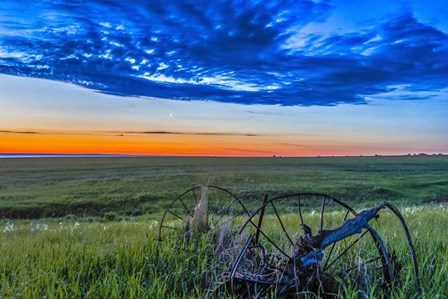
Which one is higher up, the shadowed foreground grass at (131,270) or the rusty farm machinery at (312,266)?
the rusty farm machinery at (312,266)

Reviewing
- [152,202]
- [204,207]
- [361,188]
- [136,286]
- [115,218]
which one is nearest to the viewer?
[136,286]

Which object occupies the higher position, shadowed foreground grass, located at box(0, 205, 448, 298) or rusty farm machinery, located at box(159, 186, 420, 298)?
rusty farm machinery, located at box(159, 186, 420, 298)

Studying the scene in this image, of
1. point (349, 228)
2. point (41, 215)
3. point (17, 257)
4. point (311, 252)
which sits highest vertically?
point (349, 228)

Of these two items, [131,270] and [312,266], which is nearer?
[312,266]

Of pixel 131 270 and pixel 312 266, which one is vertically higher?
pixel 312 266

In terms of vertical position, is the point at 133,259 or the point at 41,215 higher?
the point at 133,259

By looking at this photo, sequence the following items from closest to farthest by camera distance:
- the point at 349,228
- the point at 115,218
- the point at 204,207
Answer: the point at 349,228, the point at 204,207, the point at 115,218

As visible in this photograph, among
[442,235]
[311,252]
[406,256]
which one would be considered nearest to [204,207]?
[311,252]

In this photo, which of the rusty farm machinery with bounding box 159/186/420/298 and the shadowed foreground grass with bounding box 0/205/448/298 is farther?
the shadowed foreground grass with bounding box 0/205/448/298

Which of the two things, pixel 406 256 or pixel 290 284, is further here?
pixel 406 256

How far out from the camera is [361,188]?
42.0 metres

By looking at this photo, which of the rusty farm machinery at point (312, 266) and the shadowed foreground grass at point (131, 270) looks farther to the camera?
the shadowed foreground grass at point (131, 270)

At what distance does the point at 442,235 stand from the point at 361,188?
36417mm

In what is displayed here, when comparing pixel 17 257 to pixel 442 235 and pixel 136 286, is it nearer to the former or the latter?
pixel 136 286
